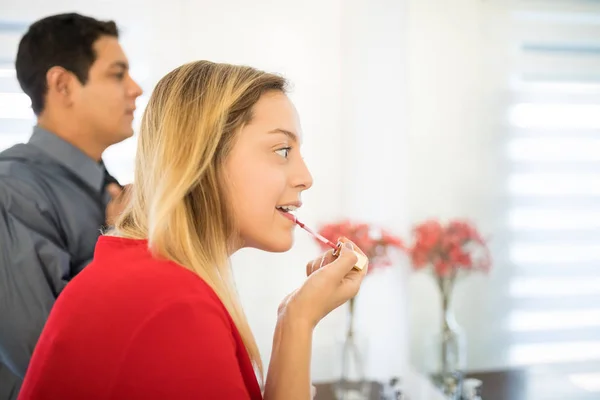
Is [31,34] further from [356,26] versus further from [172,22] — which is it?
[356,26]

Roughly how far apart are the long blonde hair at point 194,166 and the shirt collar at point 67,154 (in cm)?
54

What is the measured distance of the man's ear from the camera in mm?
1293

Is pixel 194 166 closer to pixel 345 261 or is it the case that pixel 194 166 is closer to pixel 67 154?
pixel 345 261

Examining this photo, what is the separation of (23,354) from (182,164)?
0.64m

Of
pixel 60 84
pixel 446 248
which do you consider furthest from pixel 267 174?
pixel 446 248

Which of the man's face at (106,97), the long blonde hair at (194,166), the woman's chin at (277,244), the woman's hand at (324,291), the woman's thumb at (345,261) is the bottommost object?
the woman's hand at (324,291)

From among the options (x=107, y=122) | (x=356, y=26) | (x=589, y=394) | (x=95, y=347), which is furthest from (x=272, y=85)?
(x=589, y=394)

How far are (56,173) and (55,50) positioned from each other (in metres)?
0.28

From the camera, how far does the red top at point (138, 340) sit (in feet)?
1.85

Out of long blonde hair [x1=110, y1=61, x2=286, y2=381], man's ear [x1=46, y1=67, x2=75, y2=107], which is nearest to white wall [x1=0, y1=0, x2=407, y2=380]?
man's ear [x1=46, y1=67, x2=75, y2=107]

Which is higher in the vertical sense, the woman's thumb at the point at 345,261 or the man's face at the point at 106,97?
the man's face at the point at 106,97

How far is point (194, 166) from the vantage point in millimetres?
701

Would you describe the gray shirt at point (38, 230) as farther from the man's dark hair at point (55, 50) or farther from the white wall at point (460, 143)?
the white wall at point (460, 143)

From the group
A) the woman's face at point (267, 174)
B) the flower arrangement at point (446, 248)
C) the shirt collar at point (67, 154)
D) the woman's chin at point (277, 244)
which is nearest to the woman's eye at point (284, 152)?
the woman's face at point (267, 174)
